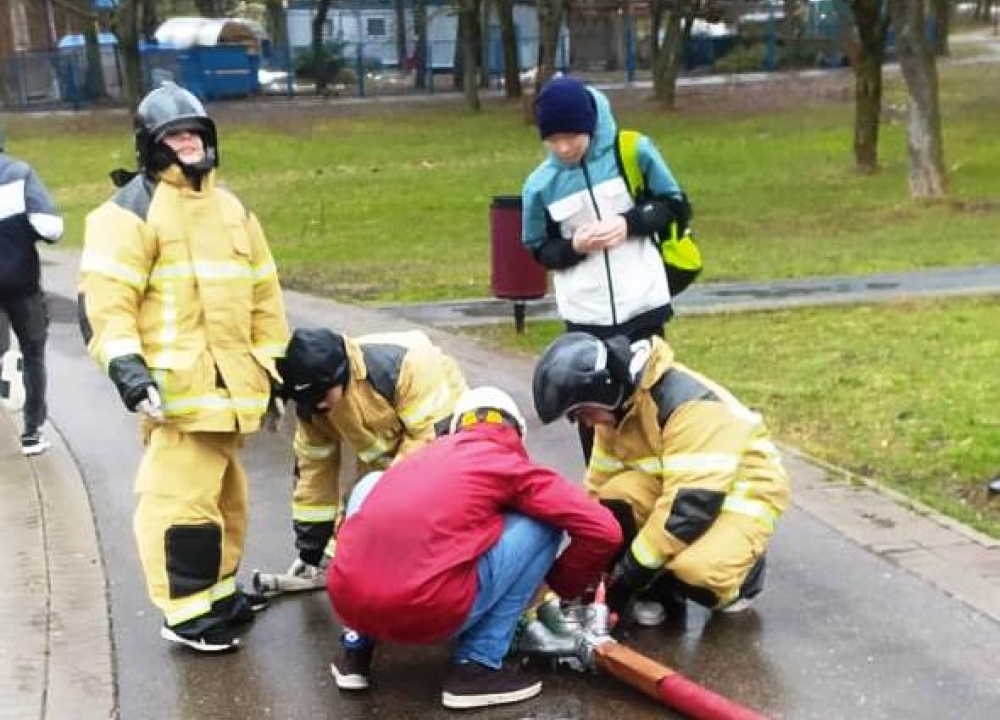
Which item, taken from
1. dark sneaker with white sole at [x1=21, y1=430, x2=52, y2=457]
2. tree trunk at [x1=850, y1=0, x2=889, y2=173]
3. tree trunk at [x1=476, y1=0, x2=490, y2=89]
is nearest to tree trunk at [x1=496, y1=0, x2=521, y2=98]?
tree trunk at [x1=476, y1=0, x2=490, y2=89]

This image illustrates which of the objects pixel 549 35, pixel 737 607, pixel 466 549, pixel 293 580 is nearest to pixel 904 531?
pixel 737 607

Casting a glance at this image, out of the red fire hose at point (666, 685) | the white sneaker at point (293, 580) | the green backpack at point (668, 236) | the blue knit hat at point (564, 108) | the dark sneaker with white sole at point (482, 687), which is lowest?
the white sneaker at point (293, 580)

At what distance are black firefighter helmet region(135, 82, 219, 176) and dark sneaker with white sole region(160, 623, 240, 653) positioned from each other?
1.50 metres

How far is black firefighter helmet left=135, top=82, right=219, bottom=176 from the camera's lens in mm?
4621

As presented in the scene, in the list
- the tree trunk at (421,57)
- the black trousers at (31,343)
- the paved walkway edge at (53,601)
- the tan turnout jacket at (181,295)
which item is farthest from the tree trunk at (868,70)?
the tree trunk at (421,57)

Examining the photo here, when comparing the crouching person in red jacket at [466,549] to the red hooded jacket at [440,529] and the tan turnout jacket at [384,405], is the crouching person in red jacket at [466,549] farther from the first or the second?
the tan turnout jacket at [384,405]

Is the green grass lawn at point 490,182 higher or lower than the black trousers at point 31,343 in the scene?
lower

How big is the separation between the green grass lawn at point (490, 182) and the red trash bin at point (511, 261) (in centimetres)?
220

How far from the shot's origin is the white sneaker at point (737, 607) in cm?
494

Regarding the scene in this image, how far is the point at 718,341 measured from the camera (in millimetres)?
9789

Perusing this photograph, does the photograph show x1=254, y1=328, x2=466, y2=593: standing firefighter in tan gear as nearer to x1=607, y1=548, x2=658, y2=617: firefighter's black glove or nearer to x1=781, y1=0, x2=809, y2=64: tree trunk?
x1=607, y1=548, x2=658, y2=617: firefighter's black glove

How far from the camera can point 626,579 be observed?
472 centimetres

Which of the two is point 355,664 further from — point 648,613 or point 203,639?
point 648,613

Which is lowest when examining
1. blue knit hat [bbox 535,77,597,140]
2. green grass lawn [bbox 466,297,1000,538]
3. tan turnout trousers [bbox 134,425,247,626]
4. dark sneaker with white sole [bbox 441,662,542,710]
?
green grass lawn [bbox 466,297,1000,538]
